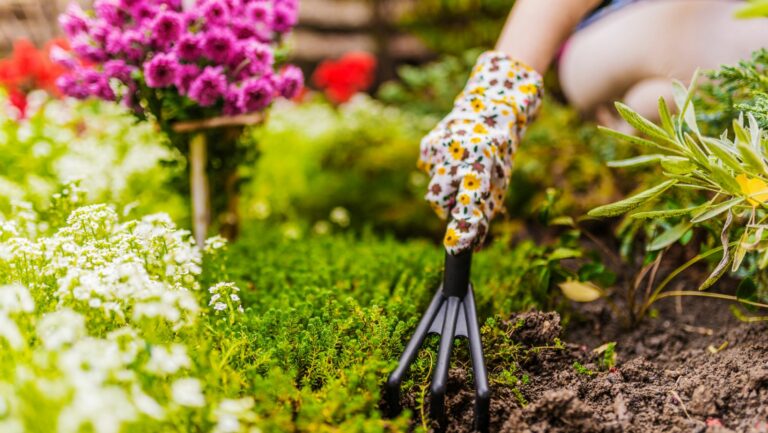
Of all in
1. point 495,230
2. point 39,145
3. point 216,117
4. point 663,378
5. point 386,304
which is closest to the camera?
point 663,378

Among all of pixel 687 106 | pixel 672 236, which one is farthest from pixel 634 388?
pixel 687 106

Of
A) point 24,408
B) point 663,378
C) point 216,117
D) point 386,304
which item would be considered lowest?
point 663,378

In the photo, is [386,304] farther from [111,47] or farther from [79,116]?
[79,116]

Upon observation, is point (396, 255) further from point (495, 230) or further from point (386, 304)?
point (495, 230)

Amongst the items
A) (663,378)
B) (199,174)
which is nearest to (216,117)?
(199,174)

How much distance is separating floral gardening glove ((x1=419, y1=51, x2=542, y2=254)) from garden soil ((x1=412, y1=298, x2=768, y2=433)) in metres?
0.27

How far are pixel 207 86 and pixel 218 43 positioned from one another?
0.12 m

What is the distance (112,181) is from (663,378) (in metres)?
2.05

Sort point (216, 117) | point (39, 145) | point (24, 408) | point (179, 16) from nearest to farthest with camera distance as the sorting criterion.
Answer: point (24, 408), point (179, 16), point (216, 117), point (39, 145)

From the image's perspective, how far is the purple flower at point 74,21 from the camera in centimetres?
171

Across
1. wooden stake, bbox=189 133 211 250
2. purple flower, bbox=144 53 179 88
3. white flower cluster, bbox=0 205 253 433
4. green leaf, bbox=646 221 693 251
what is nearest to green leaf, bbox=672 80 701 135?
green leaf, bbox=646 221 693 251

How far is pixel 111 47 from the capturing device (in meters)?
1.66

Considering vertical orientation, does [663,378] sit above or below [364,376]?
below

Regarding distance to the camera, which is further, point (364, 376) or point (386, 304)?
point (386, 304)
